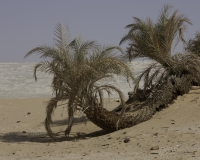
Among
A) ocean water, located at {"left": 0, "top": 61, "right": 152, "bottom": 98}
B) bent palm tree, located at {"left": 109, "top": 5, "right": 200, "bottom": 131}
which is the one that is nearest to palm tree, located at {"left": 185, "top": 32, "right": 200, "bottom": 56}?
bent palm tree, located at {"left": 109, "top": 5, "right": 200, "bottom": 131}

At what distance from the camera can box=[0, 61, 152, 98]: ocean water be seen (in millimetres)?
28016

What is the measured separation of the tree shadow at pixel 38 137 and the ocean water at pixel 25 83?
11.4 meters

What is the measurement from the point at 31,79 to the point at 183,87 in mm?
21544

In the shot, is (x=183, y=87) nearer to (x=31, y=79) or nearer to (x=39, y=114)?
(x=39, y=114)

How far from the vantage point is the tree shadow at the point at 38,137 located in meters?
12.4

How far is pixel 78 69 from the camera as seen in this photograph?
1151cm

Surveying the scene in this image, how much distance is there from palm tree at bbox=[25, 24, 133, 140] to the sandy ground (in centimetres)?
87

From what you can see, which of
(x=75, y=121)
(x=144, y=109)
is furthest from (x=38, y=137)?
(x=144, y=109)

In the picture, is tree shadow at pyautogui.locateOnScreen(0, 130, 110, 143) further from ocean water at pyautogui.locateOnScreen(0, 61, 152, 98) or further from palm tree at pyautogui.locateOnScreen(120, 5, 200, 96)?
ocean water at pyautogui.locateOnScreen(0, 61, 152, 98)

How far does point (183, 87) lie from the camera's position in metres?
13.5

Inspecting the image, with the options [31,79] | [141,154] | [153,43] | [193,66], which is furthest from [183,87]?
[31,79]

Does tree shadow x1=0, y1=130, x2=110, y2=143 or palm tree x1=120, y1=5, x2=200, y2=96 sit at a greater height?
palm tree x1=120, y1=5, x2=200, y2=96

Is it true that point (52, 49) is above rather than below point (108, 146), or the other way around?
above

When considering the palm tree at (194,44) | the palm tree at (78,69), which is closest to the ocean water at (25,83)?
the palm tree at (194,44)
